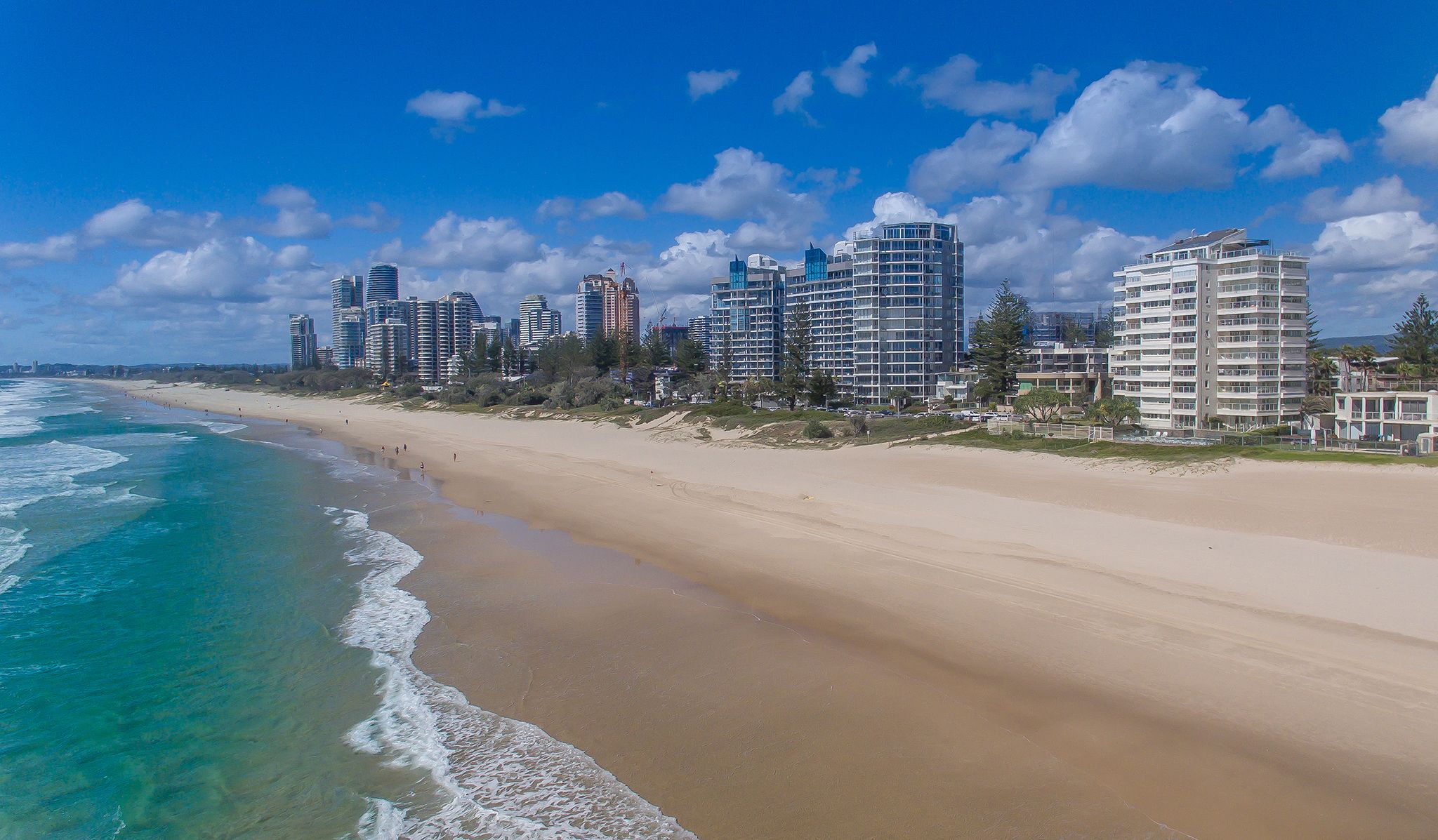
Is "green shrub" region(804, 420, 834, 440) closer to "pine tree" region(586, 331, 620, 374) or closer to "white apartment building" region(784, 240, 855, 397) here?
"white apartment building" region(784, 240, 855, 397)

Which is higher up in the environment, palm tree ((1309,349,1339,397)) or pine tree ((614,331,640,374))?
pine tree ((614,331,640,374))

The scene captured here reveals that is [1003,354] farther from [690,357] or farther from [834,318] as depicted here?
[690,357]

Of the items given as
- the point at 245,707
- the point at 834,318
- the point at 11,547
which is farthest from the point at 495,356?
the point at 245,707

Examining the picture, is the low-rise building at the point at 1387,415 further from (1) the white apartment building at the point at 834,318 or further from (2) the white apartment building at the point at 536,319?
(2) the white apartment building at the point at 536,319

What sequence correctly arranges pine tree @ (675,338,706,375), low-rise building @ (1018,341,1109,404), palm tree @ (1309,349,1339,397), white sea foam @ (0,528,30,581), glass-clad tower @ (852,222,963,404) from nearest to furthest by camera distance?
white sea foam @ (0,528,30,581)
palm tree @ (1309,349,1339,397)
low-rise building @ (1018,341,1109,404)
glass-clad tower @ (852,222,963,404)
pine tree @ (675,338,706,375)

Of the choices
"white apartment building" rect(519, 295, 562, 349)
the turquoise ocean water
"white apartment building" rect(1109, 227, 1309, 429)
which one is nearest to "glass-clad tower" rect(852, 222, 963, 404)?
"white apartment building" rect(1109, 227, 1309, 429)

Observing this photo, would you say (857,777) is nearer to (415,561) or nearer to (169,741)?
(169,741)
